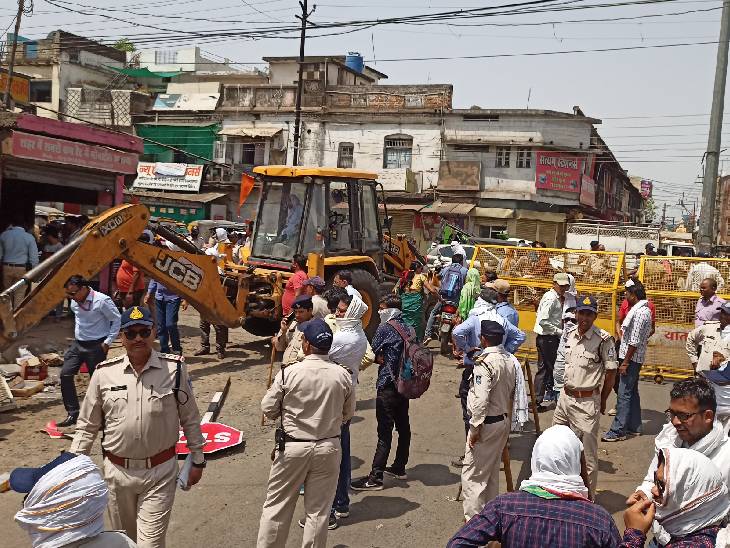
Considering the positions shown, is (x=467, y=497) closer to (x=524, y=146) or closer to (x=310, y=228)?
(x=310, y=228)

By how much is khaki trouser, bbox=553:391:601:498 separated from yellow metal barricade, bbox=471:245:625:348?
4.87 metres

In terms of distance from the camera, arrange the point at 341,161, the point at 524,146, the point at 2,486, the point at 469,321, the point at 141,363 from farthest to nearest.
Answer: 1. the point at 341,161
2. the point at 524,146
3. the point at 469,321
4. the point at 2,486
5. the point at 141,363

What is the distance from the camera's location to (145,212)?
9.15 meters

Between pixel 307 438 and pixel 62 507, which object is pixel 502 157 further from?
pixel 62 507

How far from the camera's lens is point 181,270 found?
9.73 metres

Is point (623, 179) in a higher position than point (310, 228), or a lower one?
higher

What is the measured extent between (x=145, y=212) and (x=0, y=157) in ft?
12.3

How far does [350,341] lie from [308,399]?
1.47 m

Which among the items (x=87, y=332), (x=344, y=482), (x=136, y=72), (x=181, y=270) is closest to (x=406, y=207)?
(x=136, y=72)

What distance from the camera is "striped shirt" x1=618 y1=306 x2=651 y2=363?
8.09 metres

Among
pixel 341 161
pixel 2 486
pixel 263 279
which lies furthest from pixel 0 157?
pixel 341 161

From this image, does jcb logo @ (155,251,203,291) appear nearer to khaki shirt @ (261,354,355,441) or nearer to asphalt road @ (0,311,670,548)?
asphalt road @ (0,311,670,548)

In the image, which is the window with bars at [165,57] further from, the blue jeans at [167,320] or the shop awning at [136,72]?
the blue jeans at [167,320]

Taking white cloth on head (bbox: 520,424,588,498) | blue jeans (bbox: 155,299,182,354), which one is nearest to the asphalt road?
blue jeans (bbox: 155,299,182,354)
